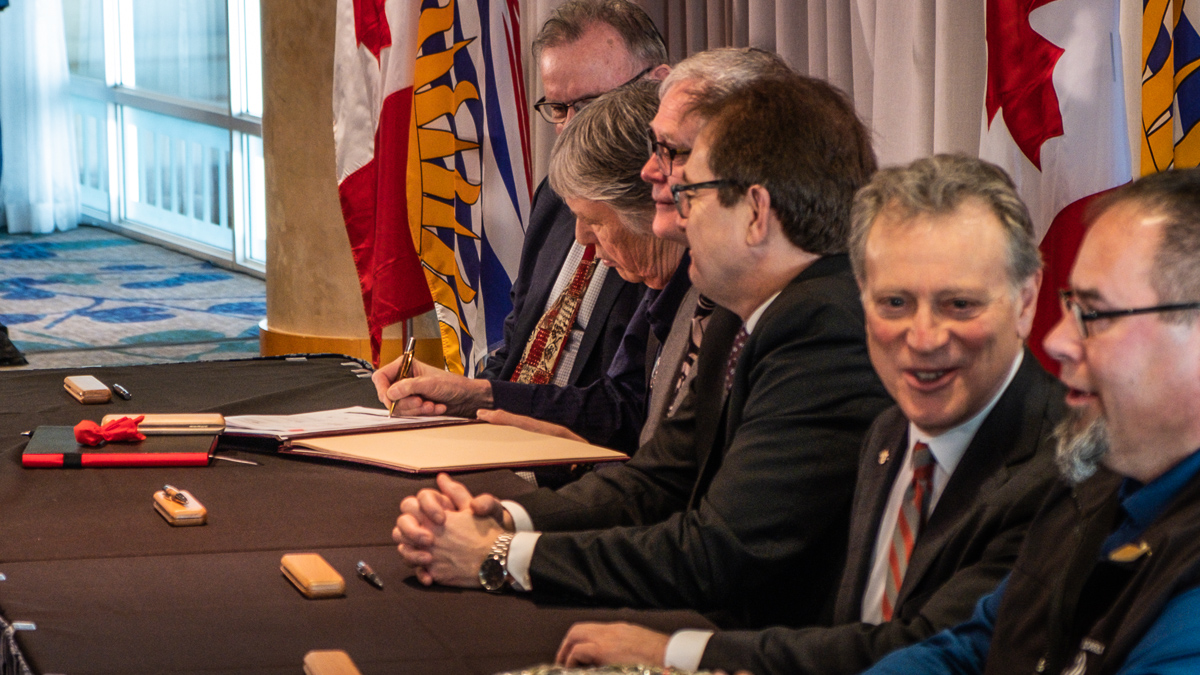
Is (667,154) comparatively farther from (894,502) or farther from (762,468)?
(894,502)

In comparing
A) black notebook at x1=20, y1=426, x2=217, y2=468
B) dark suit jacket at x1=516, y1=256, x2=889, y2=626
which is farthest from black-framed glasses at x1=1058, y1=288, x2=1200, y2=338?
black notebook at x1=20, y1=426, x2=217, y2=468

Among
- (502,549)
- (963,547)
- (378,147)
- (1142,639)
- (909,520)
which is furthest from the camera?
(378,147)

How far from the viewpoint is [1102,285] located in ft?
3.65

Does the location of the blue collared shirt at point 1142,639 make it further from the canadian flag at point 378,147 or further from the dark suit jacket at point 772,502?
the canadian flag at point 378,147

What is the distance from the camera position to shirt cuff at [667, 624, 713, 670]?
1436mm

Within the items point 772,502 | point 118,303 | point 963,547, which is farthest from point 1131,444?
point 118,303

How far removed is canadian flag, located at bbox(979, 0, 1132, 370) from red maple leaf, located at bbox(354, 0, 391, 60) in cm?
241

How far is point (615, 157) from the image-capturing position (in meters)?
2.36

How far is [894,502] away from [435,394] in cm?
117

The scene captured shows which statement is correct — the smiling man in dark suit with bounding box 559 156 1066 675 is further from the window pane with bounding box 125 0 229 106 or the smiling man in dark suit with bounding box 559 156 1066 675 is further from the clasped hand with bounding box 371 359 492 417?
the window pane with bounding box 125 0 229 106

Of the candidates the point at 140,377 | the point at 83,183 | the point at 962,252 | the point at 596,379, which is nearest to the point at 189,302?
the point at 83,183

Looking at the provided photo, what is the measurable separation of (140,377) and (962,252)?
1.99 metres

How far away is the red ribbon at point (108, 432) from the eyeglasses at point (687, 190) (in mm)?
1017

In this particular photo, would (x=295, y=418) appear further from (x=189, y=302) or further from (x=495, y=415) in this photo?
(x=189, y=302)
